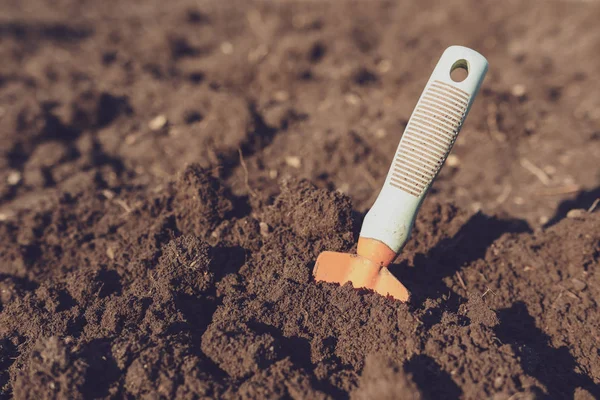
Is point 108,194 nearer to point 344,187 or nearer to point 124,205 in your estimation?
point 124,205

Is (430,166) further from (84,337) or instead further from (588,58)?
(588,58)

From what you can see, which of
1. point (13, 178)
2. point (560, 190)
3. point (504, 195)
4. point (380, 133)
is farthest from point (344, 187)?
point (13, 178)

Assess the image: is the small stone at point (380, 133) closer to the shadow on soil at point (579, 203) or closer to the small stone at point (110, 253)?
the shadow on soil at point (579, 203)

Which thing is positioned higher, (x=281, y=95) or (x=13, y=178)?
(x=281, y=95)

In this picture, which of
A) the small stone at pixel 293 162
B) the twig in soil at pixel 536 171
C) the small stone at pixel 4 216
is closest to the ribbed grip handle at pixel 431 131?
the small stone at pixel 293 162

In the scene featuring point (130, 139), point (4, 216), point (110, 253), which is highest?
point (130, 139)

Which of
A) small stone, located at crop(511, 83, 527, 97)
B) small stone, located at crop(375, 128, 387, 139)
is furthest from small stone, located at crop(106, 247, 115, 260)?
small stone, located at crop(511, 83, 527, 97)
